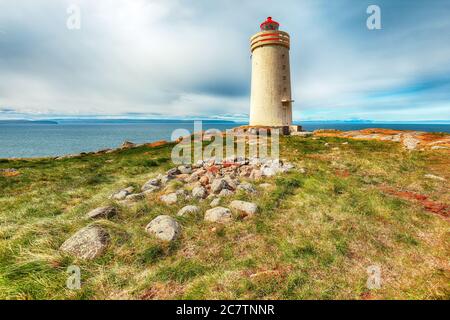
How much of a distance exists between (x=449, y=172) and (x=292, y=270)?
11344 mm

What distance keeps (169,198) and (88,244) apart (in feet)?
10.0

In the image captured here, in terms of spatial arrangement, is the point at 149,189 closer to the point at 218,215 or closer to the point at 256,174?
the point at 218,215

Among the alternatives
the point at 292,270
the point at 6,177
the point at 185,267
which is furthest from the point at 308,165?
the point at 6,177

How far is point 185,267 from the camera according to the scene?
422cm

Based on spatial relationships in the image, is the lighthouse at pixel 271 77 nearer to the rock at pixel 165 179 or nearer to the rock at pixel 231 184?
the rock at pixel 165 179

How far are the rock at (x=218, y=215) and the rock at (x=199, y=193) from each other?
4.43 ft

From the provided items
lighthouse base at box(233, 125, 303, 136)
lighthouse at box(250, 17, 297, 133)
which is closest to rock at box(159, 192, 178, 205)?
lighthouse base at box(233, 125, 303, 136)

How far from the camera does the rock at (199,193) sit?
304 inches

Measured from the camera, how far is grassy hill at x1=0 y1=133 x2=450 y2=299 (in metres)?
3.65

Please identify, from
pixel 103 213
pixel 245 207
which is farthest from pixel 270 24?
pixel 103 213

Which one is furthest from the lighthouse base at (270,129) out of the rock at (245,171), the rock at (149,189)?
the rock at (149,189)

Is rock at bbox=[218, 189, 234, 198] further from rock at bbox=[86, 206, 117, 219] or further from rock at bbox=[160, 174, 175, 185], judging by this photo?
rock at bbox=[86, 206, 117, 219]

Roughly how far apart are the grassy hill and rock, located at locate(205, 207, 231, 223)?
24 centimetres
